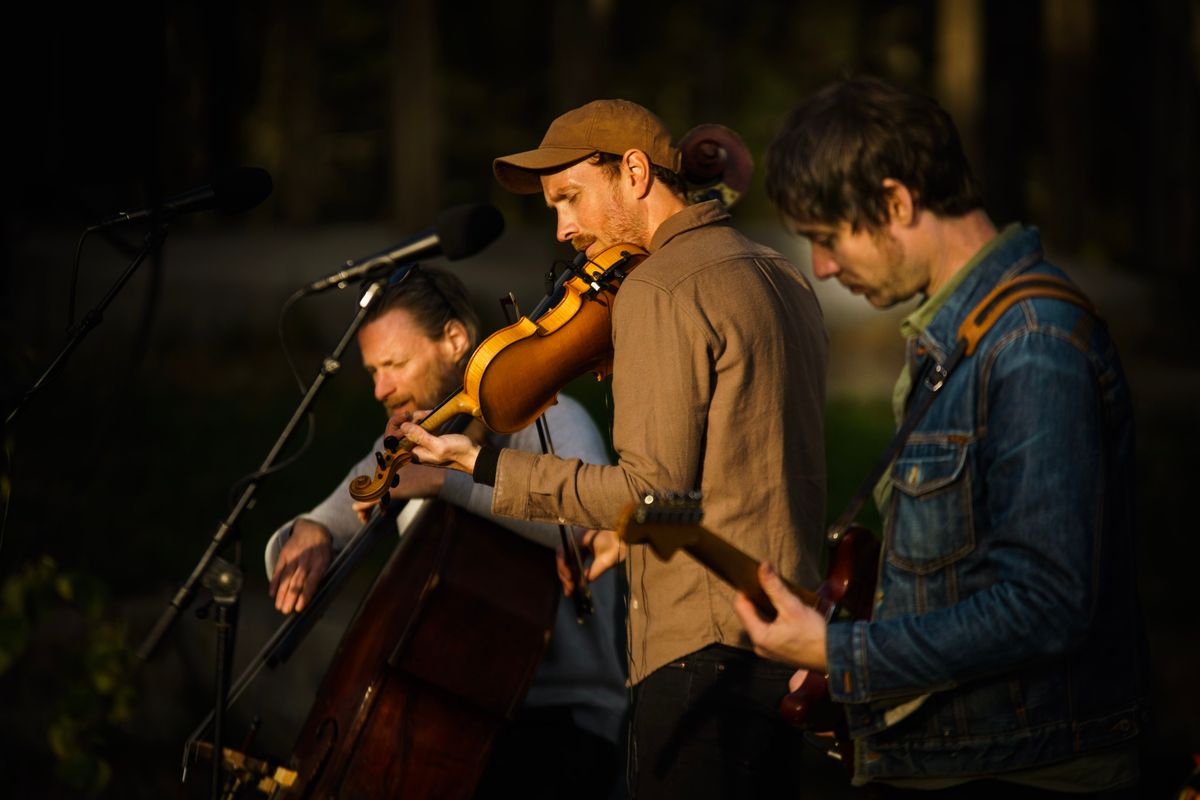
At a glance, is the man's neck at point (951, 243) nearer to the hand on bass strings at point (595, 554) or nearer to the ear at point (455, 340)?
the hand on bass strings at point (595, 554)

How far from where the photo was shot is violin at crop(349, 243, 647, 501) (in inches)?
106

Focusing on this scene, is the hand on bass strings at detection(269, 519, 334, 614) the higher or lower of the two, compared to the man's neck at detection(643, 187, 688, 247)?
lower

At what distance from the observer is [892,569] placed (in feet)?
6.78

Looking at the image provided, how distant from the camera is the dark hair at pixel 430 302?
3391 millimetres

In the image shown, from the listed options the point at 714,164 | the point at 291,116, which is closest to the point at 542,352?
the point at 714,164

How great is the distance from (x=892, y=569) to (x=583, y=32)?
801 cm

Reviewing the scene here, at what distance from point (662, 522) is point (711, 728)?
718mm

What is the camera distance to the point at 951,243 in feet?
6.84

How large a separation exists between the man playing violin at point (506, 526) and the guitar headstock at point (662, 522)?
1.12m

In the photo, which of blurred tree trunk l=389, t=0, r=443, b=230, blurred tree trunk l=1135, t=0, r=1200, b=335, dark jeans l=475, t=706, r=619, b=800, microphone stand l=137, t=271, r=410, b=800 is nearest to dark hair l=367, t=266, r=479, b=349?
microphone stand l=137, t=271, r=410, b=800

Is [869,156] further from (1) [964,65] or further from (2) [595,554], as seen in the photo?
(1) [964,65]

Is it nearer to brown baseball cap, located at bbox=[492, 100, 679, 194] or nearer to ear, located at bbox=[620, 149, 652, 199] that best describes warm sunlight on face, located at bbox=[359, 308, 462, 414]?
brown baseball cap, located at bbox=[492, 100, 679, 194]

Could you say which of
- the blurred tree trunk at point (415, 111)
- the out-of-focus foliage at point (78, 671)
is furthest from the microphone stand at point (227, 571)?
the blurred tree trunk at point (415, 111)

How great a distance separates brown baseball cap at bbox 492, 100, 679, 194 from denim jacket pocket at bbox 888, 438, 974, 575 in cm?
95
